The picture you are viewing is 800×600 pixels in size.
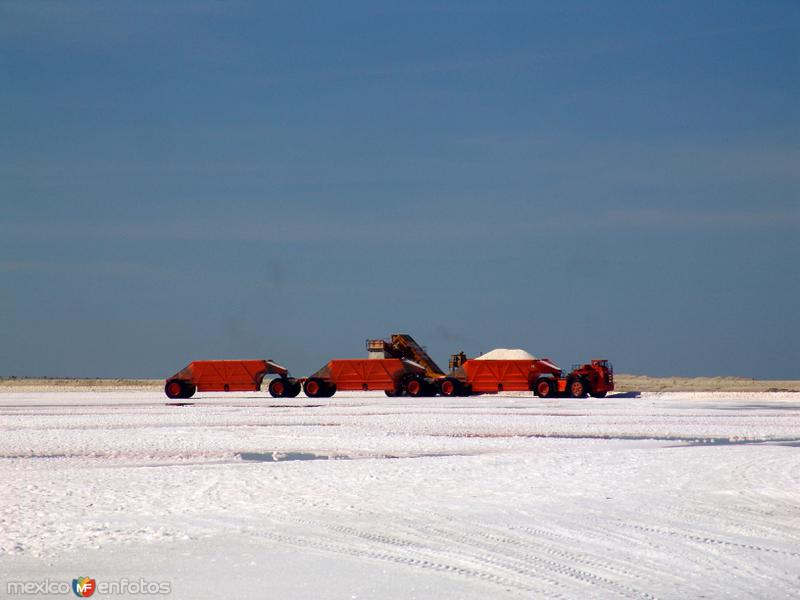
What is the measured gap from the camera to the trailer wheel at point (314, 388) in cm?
5194

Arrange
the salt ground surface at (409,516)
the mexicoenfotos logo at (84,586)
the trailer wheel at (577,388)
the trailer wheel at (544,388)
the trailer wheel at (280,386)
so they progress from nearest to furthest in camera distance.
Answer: the mexicoenfotos logo at (84,586) → the salt ground surface at (409,516) → the trailer wheel at (577,388) → the trailer wheel at (544,388) → the trailer wheel at (280,386)

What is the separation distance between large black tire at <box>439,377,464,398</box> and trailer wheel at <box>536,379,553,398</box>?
4.06 metres

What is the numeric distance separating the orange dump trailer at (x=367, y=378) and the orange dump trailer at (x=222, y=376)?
1170 millimetres

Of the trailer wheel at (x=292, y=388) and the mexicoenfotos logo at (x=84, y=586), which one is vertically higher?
the trailer wheel at (x=292, y=388)

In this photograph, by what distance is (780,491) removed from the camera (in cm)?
1242

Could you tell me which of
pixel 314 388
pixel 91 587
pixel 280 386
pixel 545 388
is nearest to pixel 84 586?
pixel 91 587

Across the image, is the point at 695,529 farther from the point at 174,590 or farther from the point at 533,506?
the point at 174,590

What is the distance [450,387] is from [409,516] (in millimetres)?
41918

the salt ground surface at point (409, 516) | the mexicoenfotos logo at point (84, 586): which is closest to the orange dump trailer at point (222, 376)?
the salt ground surface at point (409, 516)

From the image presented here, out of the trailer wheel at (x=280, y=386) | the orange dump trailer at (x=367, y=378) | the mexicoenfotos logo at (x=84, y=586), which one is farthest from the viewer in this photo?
the orange dump trailer at (x=367, y=378)

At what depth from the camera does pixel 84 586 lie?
23.9 ft

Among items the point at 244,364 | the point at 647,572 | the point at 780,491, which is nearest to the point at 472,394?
the point at 244,364

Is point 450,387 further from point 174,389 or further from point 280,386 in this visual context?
point 174,389

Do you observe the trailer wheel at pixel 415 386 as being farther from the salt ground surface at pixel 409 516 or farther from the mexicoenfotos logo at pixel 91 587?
the mexicoenfotos logo at pixel 91 587
